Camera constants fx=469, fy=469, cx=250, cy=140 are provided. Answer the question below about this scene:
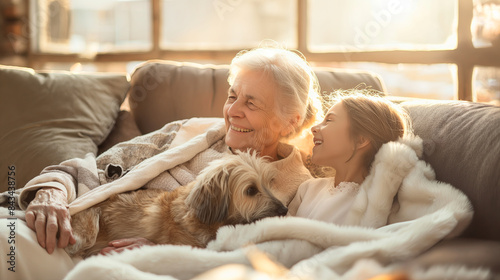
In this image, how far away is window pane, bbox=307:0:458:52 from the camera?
154 inches

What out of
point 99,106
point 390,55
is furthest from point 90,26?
point 390,55

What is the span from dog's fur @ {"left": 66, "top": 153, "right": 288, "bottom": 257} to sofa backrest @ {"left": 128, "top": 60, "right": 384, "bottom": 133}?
95cm

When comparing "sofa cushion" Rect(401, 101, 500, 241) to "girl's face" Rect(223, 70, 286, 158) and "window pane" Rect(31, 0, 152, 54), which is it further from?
"window pane" Rect(31, 0, 152, 54)

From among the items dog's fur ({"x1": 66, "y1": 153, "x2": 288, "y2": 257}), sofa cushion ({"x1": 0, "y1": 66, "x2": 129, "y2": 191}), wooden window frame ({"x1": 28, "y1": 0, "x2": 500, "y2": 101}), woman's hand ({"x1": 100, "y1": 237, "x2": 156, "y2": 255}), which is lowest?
woman's hand ({"x1": 100, "y1": 237, "x2": 156, "y2": 255})

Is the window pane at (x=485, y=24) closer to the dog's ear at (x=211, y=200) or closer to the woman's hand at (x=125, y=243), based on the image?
the dog's ear at (x=211, y=200)

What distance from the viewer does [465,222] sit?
1.53 metres

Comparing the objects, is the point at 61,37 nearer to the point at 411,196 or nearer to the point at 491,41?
the point at 491,41

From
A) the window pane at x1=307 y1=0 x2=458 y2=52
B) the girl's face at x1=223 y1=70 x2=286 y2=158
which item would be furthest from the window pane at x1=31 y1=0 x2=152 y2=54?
the girl's face at x1=223 y1=70 x2=286 y2=158

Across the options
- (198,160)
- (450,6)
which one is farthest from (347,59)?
(198,160)

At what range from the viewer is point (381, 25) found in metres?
4.25

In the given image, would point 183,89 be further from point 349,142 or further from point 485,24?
point 485,24

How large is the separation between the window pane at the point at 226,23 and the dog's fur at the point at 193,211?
10.3ft

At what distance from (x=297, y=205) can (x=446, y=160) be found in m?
0.66

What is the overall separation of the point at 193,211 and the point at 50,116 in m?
1.37
